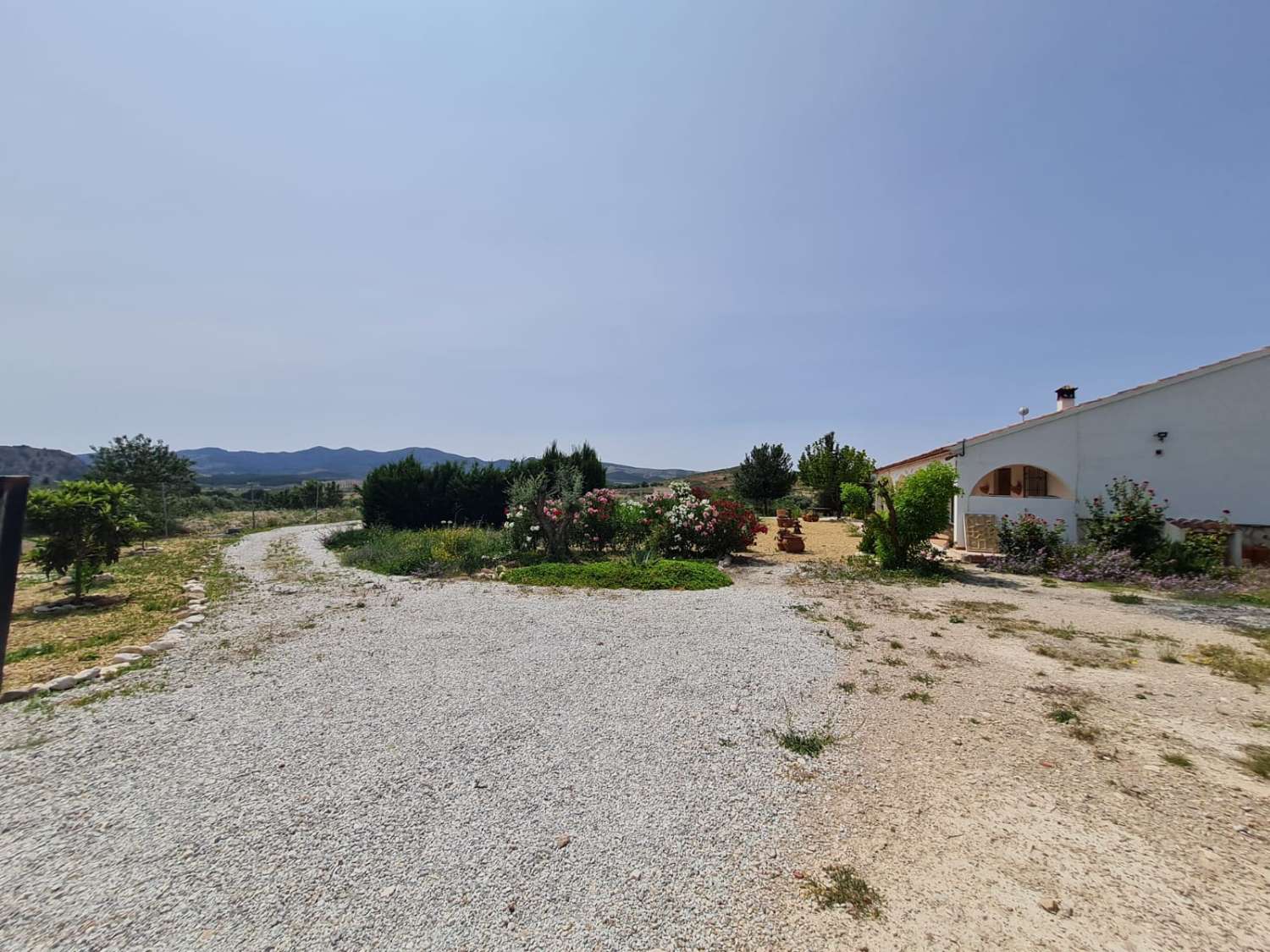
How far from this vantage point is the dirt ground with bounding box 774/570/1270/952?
2.21 meters

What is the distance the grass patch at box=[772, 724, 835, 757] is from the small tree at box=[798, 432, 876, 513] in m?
23.7

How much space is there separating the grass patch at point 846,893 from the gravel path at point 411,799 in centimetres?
21

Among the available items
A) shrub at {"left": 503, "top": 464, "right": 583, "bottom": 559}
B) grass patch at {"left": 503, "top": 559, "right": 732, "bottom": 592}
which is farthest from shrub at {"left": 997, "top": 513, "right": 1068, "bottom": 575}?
shrub at {"left": 503, "top": 464, "right": 583, "bottom": 559}

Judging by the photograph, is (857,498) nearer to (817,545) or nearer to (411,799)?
(817,545)

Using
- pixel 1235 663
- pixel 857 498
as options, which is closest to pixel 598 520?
pixel 857 498

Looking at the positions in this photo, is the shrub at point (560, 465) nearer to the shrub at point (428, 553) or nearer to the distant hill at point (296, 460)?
the shrub at point (428, 553)

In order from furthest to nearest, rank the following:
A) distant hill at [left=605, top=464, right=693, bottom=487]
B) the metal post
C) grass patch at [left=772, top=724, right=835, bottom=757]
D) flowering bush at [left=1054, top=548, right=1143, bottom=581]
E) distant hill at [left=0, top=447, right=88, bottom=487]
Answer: distant hill at [left=605, top=464, right=693, bottom=487] < distant hill at [left=0, top=447, right=88, bottom=487] < flowering bush at [left=1054, top=548, right=1143, bottom=581] < grass patch at [left=772, top=724, right=835, bottom=757] < the metal post

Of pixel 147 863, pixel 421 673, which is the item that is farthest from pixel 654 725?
pixel 147 863

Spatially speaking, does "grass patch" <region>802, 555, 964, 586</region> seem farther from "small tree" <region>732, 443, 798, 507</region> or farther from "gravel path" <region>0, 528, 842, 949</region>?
"small tree" <region>732, 443, 798, 507</region>

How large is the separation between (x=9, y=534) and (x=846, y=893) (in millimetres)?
5462

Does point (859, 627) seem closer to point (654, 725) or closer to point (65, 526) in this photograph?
point (654, 725)

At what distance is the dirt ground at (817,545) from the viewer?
1366 centimetres

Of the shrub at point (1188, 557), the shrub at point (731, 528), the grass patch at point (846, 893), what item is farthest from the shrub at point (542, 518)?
the shrub at point (1188, 557)

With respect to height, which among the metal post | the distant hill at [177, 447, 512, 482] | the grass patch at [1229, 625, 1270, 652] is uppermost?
the distant hill at [177, 447, 512, 482]
